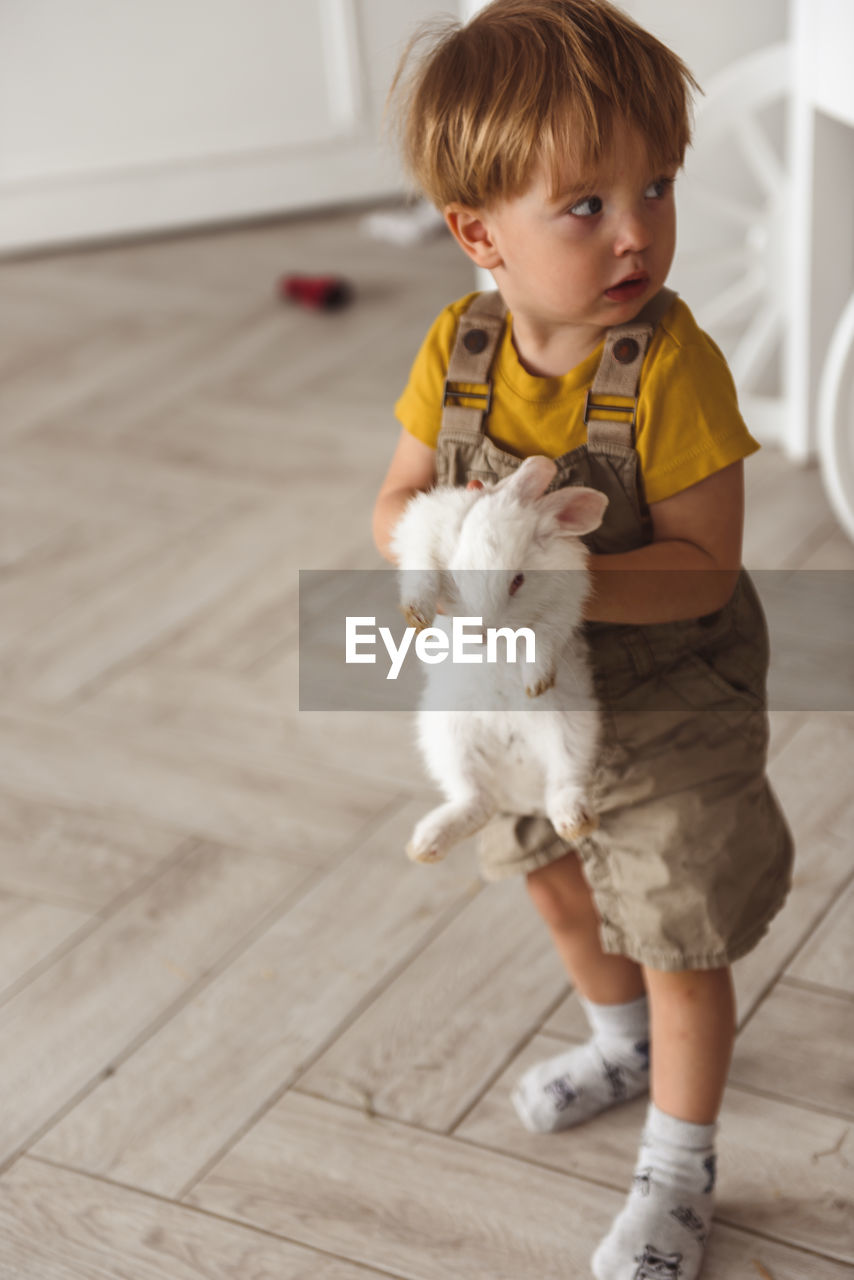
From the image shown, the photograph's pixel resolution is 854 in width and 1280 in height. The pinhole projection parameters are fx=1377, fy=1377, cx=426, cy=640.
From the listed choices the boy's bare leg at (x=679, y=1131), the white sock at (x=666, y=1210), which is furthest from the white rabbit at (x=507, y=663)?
the white sock at (x=666, y=1210)

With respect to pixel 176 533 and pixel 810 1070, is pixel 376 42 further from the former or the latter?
pixel 810 1070

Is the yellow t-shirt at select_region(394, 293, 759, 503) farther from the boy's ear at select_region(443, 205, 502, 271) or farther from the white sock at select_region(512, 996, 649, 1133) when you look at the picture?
the white sock at select_region(512, 996, 649, 1133)

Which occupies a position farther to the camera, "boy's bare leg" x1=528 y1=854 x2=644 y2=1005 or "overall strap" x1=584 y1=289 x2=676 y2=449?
"boy's bare leg" x1=528 y1=854 x2=644 y2=1005

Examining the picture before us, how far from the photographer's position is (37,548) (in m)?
2.11

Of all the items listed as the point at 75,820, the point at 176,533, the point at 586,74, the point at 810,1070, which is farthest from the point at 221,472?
the point at 586,74

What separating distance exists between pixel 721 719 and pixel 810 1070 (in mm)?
403

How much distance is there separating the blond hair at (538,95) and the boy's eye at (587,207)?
0.7 inches

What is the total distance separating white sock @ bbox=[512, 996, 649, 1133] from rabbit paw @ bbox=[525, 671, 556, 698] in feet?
1.51

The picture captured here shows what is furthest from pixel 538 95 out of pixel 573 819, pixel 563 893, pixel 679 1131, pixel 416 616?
pixel 679 1131

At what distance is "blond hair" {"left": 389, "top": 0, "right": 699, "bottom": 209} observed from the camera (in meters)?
0.73

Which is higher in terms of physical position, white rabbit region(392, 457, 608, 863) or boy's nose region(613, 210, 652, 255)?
boy's nose region(613, 210, 652, 255)

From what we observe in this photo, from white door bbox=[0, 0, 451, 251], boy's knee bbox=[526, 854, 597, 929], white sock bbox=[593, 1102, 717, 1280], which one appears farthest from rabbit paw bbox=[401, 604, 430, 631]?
white door bbox=[0, 0, 451, 251]

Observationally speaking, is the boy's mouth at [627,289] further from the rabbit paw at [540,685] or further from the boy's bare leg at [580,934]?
the boy's bare leg at [580,934]

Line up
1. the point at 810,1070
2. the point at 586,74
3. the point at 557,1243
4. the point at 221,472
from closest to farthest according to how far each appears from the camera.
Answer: the point at 586,74 < the point at 557,1243 < the point at 810,1070 < the point at 221,472
